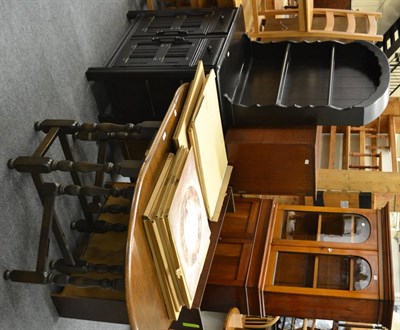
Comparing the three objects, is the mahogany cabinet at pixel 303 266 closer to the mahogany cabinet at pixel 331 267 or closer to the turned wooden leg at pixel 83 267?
the mahogany cabinet at pixel 331 267

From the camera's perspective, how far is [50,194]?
1.83 metres

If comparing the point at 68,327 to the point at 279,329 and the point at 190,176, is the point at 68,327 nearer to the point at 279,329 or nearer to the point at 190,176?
the point at 190,176

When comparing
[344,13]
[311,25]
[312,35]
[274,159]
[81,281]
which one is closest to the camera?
[81,281]

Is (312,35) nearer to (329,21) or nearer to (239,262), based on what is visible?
(329,21)

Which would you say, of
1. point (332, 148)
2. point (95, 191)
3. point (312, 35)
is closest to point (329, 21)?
point (312, 35)

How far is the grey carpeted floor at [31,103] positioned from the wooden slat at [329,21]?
1.60 meters

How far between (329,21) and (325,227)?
1.42m

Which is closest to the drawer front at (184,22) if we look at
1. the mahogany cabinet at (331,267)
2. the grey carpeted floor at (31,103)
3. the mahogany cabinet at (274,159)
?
the grey carpeted floor at (31,103)

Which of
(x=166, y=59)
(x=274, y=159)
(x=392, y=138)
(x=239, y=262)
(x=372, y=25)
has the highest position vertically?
(x=166, y=59)

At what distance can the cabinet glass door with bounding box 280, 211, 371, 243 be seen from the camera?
283cm

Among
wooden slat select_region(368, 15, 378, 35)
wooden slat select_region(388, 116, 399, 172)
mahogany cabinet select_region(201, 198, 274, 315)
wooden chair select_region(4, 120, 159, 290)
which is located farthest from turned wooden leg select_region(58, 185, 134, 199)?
wooden slat select_region(388, 116, 399, 172)

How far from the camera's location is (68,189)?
1825 mm

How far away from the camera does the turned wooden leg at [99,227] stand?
2090 mm

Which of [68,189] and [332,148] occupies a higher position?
[68,189]
